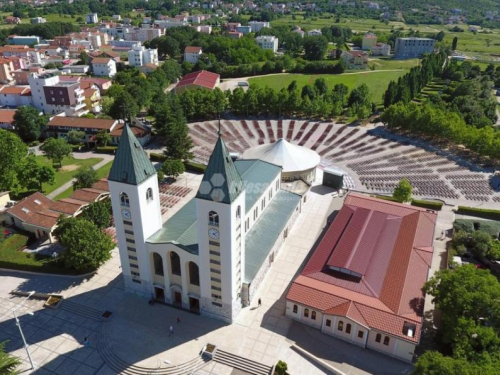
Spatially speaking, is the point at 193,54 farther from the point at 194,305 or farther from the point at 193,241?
the point at 194,305

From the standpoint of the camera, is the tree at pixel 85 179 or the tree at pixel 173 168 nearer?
the tree at pixel 85 179

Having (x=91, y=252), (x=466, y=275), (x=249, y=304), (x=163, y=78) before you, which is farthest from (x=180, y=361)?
(x=163, y=78)

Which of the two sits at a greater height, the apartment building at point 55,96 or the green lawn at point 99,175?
the apartment building at point 55,96

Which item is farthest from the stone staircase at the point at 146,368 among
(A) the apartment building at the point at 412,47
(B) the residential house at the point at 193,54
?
(A) the apartment building at the point at 412,47

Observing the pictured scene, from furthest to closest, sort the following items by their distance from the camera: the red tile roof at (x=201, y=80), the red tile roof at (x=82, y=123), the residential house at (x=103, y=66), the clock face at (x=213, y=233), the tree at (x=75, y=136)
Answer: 1. the residential house at (x=103, y=66)
2. the red tile roof at (x=201, y=80)
3. the red tile roof at (x=82, y=123)
4. the tree at (x=75, y=136)
5. the clock face at (x=213, y=233)

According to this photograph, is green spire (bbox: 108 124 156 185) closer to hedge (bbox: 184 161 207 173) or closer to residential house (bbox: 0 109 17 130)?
hedge (bbox: 184 161 207 173)

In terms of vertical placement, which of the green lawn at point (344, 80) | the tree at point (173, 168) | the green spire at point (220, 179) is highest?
the green spire at point (220, 179)

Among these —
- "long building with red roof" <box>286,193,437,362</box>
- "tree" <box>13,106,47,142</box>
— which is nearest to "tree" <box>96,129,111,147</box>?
"tree" <box>13,106,47,142</box>

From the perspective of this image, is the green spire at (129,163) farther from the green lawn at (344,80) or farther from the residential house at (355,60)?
the residential house at (355,60)
